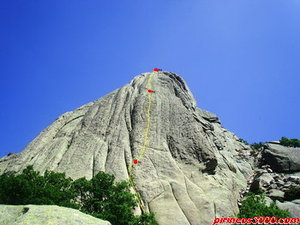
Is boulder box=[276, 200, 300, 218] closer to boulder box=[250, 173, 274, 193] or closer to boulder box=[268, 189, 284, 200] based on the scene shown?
boulder box=[268, 189, 284, 200]

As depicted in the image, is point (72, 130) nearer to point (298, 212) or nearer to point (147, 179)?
point (147, 179)

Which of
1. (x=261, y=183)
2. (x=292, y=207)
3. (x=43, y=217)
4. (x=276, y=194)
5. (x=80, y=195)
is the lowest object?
(x=43, y=217)

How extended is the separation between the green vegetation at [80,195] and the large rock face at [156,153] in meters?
3.99

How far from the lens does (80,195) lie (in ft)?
98.6

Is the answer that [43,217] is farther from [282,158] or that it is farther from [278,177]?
[282,158]

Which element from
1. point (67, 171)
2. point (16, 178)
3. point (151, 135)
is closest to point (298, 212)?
point (151, 135)

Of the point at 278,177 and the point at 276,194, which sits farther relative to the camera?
the point at 278,177

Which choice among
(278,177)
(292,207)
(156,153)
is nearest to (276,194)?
(292,207)

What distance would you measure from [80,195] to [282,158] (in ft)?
96.0

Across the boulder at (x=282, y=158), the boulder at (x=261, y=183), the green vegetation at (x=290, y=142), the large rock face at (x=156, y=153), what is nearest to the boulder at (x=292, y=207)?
the boulder at (x=261, y=183)

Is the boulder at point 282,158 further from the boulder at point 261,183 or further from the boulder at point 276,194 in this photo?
the boulder at point 276,194

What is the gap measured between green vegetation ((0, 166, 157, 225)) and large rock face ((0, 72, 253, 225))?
399 cm

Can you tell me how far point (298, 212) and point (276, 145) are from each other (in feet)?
61.3

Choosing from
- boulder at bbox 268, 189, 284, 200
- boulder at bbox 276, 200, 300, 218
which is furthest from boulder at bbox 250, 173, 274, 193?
boulder at bbox 276, 200, 300, 218
